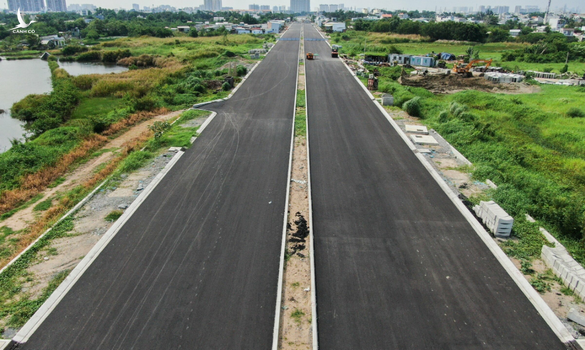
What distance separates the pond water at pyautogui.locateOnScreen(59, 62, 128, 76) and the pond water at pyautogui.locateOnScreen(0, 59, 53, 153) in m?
2.98

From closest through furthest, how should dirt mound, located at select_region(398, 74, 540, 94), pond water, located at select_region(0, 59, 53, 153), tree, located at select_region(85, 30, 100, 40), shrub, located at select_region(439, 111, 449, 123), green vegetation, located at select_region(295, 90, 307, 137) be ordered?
green vegetation, located at select_region(295, 90, 307, 137)
shrub, located at select_region(439, 111, 449, 123)
pond water, located at select_region(0, 59, 53, 153)
dirt mound, located at select_region(398, 74, 540, 94)
tree, located at select_region(85, 30, 100, 40)

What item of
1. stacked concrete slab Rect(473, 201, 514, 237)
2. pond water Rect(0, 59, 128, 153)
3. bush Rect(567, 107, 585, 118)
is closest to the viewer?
stacked concrete slab Rect(473, 201, 514, 237)

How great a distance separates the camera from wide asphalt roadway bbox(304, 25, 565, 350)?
A: 8.59m

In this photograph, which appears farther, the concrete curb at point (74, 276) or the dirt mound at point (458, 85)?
the dirt mound at point (458, 85)

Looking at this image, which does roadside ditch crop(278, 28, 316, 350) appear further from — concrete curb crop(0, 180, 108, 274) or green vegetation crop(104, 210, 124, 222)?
concrete curb crop(0, 180, 108, 274)

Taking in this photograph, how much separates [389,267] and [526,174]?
387 inches

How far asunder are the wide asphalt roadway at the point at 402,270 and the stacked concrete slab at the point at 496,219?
652 millimetres

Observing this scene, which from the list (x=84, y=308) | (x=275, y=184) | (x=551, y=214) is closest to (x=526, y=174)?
(x=551, y=214)

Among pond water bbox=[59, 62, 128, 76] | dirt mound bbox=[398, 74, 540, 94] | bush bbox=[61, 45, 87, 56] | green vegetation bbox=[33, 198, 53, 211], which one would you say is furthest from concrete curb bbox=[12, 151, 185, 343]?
bush bbox=[61, 45, 87, 56]

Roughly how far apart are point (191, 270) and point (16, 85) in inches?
1829

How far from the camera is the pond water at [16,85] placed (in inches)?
1053

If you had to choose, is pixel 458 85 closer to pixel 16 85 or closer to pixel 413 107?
pixel 413 107

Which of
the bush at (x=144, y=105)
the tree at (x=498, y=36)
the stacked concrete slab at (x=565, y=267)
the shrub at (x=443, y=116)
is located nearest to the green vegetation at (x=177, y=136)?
the bush at (x=144, y=105)

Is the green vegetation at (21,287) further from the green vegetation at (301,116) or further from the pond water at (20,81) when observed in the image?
the pond water at (20,81)
